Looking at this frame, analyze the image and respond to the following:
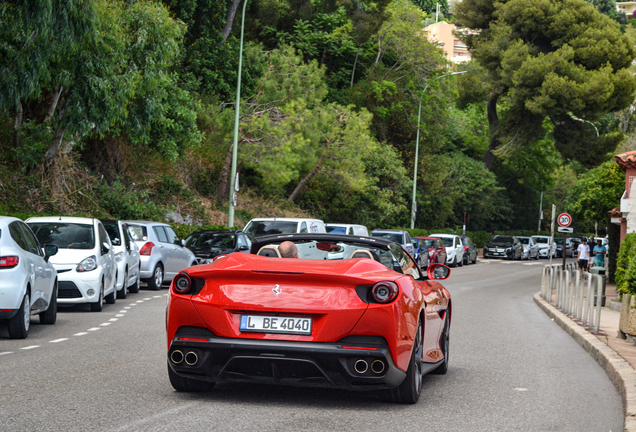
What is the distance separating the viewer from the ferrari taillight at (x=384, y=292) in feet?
21.9

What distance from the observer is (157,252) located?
73.4ft

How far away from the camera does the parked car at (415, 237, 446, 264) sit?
4119 centimetres

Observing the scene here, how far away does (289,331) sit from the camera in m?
6.57

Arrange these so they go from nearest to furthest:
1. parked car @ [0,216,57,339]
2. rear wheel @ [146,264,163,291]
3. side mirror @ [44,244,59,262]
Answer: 1. parked car @ [0,216,57,339]
2. side mirror @ [44,244,59,262]
3. rear wheel @ [146,264,163,291]

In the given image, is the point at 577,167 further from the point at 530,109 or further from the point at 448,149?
the point at 530,109

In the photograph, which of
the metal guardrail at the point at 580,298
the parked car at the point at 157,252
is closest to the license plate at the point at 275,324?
the metal guardrail at the point at 580,298

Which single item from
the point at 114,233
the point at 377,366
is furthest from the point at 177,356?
the point at 114,233

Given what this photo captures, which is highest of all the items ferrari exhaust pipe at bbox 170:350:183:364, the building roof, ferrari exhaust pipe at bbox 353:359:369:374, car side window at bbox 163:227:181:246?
the building roof

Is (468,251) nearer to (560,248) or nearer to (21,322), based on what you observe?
(560,248)

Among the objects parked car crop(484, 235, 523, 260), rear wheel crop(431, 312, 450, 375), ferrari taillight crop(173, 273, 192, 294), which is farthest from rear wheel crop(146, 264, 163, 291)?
parked car crop(484, 235, 523, 260)

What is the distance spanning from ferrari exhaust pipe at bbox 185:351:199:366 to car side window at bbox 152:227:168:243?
1597cm

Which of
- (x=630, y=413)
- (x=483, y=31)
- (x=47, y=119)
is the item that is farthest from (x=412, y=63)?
(x=630, y=413)

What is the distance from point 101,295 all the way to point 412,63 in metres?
41.1

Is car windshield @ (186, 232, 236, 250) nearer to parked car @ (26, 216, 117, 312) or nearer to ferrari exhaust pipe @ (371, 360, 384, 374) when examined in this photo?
parked car @ (26, 216, 117, 312)
